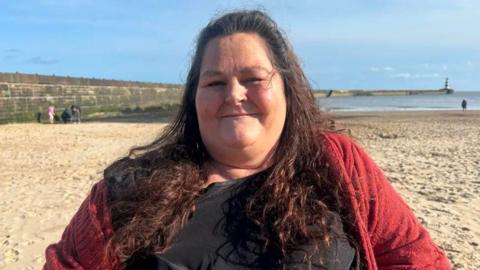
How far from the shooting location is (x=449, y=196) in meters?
7.09

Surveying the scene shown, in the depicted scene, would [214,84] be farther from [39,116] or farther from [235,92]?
[39,116]

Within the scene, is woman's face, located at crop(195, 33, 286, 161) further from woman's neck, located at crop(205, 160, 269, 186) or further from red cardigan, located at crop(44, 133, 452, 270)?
red cardigan, located at crop(44, 133, 452, 270)

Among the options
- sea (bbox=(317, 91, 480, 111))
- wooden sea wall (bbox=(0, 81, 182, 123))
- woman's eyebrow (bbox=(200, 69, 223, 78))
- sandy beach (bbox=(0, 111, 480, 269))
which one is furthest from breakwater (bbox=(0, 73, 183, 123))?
sea (bbox=(317, 91, 480, 111))

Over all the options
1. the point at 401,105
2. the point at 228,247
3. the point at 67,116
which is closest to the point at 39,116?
the point at 67,116

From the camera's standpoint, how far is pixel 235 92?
69.1 inches

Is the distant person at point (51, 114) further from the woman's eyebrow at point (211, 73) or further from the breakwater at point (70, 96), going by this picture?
the woman's eyebrow at point (211, 73)

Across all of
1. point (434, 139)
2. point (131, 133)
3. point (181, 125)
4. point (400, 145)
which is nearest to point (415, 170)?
point (400, 145)

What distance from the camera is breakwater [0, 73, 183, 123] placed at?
23.3 m

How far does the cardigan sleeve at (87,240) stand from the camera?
163cm

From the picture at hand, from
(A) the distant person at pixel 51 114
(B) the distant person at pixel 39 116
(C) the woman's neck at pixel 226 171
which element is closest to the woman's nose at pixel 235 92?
(C) the woman's neck at pixel 226 171

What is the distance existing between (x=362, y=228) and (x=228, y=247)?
0.46 meters

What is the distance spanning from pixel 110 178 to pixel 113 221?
159 mm

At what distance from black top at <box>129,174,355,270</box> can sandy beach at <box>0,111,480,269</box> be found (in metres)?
0.68

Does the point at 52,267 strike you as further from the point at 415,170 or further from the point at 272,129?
the point at 415,170
